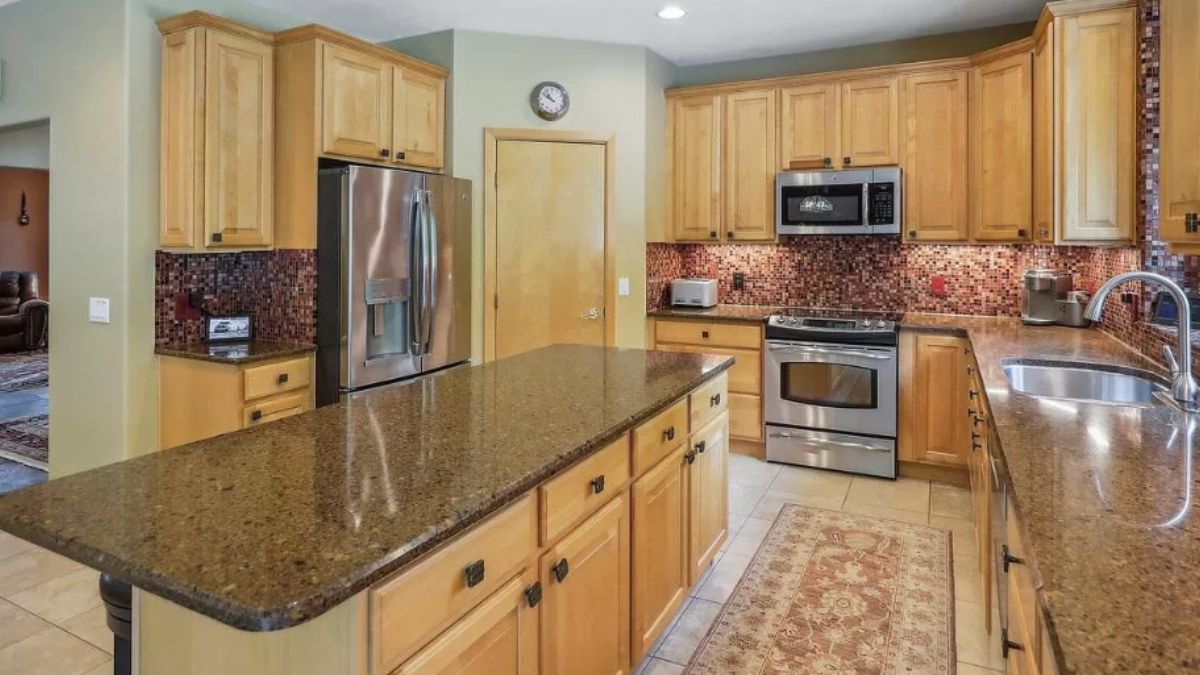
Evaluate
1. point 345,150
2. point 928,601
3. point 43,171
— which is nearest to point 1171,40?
point 928,601

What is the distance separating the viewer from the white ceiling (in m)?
3.82

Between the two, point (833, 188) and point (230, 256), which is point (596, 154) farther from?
point (230, 256)

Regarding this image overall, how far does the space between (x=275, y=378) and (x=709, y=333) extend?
2.57 metres

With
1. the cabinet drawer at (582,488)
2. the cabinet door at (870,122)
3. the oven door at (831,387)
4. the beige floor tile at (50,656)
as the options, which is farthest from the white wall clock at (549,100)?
the beige floor tile at (50,656)

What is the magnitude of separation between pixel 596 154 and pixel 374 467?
11.0ft

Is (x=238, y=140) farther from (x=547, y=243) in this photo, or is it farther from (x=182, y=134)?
(x=547, y=243)

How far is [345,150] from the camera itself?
362cm

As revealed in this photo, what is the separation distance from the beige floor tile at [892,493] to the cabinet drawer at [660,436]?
1.87 metres

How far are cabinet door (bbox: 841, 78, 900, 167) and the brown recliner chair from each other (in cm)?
934

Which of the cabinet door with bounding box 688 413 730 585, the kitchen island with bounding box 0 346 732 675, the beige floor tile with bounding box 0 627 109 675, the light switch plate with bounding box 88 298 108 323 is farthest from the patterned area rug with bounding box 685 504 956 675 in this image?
the light switch plate with bounding box 88 298 108 323

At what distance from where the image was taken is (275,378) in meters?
3.39

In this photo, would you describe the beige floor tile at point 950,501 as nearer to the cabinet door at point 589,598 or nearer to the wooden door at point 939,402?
the wooden door at point 939,402

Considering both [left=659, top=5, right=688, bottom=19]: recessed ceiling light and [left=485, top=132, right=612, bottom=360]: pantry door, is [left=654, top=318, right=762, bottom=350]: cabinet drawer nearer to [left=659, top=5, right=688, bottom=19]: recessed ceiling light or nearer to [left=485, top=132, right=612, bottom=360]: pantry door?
[left=485, top=132, right=612, bottom=360]: pantry door

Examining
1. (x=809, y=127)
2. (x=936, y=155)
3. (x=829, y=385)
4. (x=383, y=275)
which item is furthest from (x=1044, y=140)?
(x=383, y=275)
